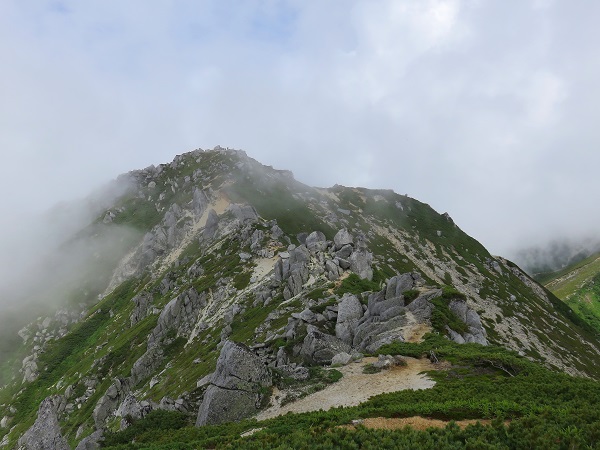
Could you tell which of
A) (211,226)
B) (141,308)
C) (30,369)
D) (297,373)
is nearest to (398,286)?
(297,373)

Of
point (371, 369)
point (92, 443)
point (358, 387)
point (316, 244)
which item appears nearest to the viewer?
point (92, 443)

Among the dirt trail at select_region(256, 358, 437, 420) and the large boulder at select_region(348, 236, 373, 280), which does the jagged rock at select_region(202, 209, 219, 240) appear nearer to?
the large boulder at select_region(348, 236, 373, 280)

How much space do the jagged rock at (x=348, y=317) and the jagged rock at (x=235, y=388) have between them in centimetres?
1522

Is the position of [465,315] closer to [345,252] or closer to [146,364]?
[345,252]

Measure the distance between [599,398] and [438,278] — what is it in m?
131

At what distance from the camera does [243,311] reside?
241ft

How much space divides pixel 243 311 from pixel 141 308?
51.6 meters

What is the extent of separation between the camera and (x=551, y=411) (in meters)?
18.2

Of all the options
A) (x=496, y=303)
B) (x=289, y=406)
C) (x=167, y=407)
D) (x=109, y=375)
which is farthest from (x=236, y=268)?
(x=496, y=303)

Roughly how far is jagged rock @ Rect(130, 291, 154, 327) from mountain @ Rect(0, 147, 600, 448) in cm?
37

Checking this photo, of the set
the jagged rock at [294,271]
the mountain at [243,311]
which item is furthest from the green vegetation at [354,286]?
the jagged rock at [294,271]

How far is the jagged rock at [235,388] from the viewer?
3061 centimetres

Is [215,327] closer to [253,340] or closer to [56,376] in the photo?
[253,340]

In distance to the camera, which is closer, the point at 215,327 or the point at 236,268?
the point at 215,327
